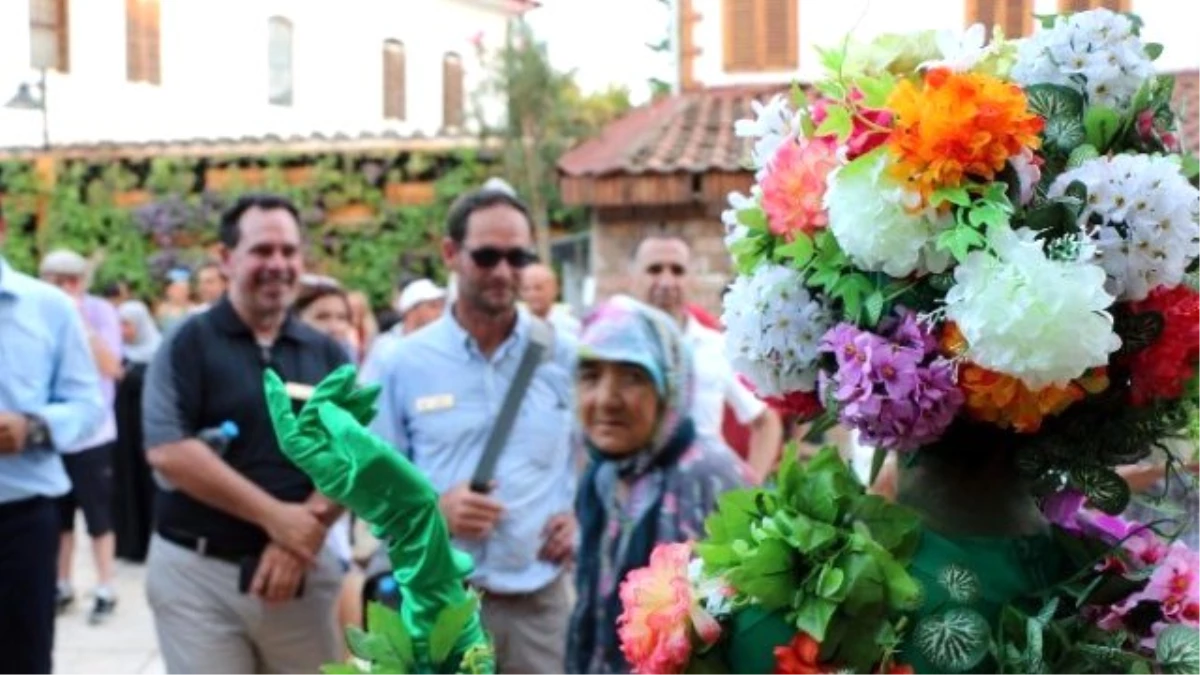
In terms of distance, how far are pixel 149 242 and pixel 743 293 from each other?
1612 centimetres

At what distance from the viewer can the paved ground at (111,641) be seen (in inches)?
292

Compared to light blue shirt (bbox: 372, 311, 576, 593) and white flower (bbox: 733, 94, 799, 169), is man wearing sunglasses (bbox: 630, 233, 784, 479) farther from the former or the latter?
white flower (bbox: 733, 94, 799, 169)

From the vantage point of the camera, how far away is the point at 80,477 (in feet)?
26.8

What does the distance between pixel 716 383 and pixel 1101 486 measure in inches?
149

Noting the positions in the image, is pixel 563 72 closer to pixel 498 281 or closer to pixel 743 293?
pixel 498 281

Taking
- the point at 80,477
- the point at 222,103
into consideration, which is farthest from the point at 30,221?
the point at 80,477

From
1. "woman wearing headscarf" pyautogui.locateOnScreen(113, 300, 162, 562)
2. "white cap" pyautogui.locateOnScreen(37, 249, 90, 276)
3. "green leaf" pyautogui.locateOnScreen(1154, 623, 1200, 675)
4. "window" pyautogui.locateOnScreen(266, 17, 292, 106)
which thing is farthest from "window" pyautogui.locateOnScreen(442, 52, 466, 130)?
"green leaf" pyautogui.locateOnScreen(1154, 623, 1200, 675)

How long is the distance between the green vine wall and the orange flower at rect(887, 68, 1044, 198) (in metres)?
14.7

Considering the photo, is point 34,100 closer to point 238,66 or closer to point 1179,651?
point 238,66

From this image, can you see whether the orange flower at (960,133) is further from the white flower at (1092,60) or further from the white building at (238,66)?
the white building at (238,66)

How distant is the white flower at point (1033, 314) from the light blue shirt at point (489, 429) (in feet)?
8.02

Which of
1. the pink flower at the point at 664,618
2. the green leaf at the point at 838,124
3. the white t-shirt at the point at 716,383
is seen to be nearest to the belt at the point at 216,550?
the white t-shirt at the point at 716,383

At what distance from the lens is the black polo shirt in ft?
14.4

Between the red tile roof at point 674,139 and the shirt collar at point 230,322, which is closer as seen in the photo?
the shirt collar at point 230,322
